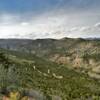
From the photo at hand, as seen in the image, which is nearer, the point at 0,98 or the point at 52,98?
the point at 0,98

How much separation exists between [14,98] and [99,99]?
115 meters

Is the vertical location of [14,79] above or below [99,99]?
above

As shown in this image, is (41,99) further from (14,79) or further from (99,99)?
(99,99)

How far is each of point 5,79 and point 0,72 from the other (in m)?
25.1

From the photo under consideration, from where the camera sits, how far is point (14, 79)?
188 meters

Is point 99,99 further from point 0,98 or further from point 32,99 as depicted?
point 0,98

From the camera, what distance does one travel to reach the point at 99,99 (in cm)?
19925

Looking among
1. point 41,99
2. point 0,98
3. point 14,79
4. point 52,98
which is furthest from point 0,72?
point 0,98

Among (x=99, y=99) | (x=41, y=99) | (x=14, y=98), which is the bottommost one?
(x=99, y=99)

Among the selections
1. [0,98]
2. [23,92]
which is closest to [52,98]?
[23,92]

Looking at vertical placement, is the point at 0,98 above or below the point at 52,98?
above

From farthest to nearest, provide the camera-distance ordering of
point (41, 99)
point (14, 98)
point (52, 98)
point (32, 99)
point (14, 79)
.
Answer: point (14, 79), point (52, 98), point (41, 99), point (32, 99), point (14, 98)

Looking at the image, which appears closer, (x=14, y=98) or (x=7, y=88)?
(x=14, y=98)

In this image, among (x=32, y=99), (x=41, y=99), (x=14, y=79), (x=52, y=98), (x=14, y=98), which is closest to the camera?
(x=14, y=98)
